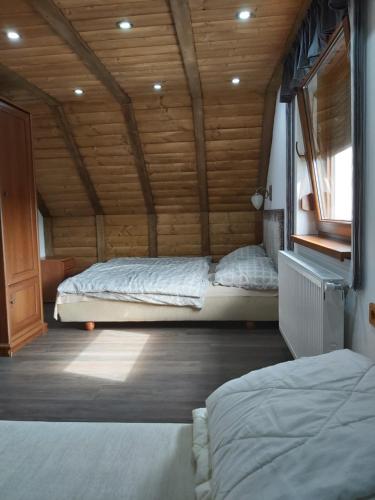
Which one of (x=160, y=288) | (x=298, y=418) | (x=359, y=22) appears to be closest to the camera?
(x=298, y=418)

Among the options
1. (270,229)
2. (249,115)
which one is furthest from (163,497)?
(249,115)

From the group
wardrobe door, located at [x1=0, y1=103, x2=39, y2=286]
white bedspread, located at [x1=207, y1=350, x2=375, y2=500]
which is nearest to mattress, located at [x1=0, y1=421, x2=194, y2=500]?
white bedspread, located at [x1=207, y1=350, x2=375, y2=500]

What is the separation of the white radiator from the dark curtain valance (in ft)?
4.17

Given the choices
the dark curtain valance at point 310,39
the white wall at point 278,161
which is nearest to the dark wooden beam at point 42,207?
the white wall at point 278,161

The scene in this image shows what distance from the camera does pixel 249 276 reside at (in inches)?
143

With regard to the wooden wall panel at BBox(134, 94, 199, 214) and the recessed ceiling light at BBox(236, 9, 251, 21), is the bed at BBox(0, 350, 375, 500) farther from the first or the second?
the wooden wall panel at BBox(134, 94, 199, 214)

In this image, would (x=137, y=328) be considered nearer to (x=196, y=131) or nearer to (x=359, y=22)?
(x=196, y=131)

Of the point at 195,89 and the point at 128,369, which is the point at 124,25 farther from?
the point at 128,369

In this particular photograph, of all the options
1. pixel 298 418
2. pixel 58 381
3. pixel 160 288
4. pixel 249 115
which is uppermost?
pixel 249 115

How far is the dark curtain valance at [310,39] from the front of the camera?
189 cm

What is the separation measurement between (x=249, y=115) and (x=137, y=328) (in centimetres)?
272

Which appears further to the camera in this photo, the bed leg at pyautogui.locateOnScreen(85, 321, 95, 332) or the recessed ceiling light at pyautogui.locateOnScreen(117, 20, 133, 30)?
the bed leg at pyautogui.locateOnScreen(85, 321, 95, 332)

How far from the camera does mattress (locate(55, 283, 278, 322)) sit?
359 centimetres

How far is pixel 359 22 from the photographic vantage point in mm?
1595
